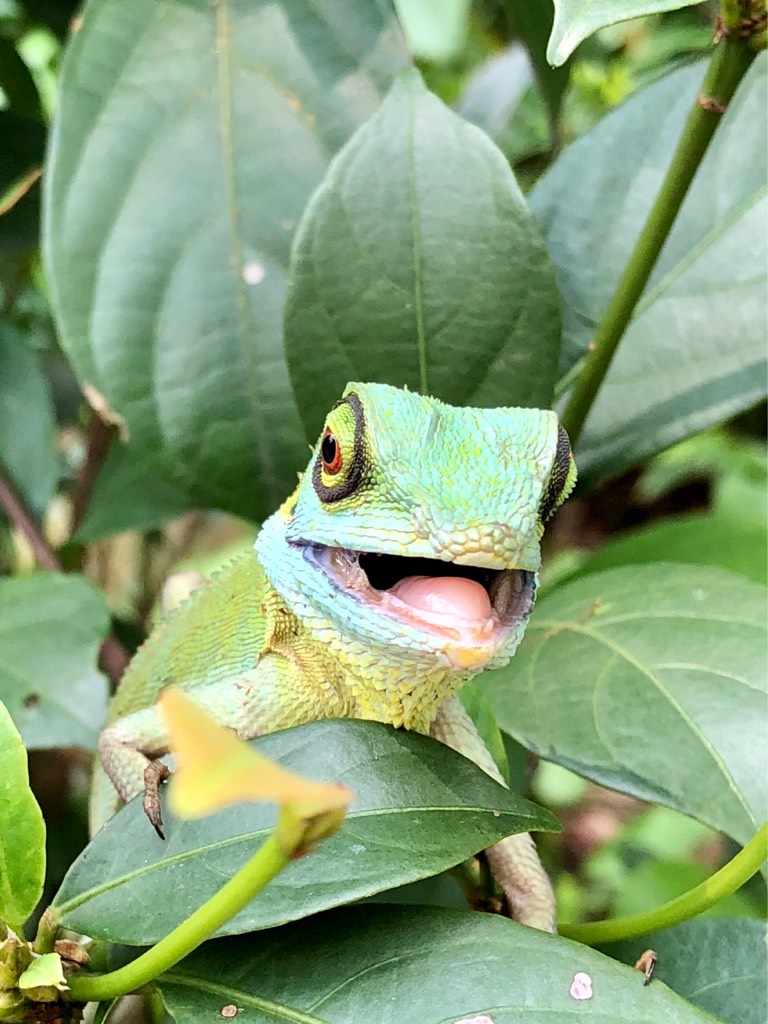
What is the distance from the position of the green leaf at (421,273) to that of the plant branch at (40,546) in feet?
1.45

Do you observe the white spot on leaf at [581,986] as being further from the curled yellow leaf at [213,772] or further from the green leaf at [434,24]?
the green leaf at [434,24]

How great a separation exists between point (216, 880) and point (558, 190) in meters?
0.83

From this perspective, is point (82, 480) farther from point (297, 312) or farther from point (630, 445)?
point (630, 445)

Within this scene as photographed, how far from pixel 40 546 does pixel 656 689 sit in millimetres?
802

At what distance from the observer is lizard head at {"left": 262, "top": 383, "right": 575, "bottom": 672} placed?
627 mm

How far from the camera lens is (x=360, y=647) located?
0.74 metres

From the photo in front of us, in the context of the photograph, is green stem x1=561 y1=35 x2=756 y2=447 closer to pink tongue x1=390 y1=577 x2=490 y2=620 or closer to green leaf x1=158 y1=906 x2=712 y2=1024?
pink tongue x1=390 y1=577 x2=490 y2=620

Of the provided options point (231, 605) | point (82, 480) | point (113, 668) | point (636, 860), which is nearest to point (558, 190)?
point (231, 605)

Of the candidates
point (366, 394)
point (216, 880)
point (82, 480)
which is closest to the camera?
point (216, 880)

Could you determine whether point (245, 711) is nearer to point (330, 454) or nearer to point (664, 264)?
point (330, 454)

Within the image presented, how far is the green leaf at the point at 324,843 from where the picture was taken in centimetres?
57

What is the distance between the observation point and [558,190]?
1.06m

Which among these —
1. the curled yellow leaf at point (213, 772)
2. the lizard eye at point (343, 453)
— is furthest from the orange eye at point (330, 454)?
the curled yellow leaf at point (213, 772)

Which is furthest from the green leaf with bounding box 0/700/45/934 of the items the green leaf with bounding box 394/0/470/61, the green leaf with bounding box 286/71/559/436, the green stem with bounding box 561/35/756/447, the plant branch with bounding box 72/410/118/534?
the green leaf with bounding box 394/0/470/61
